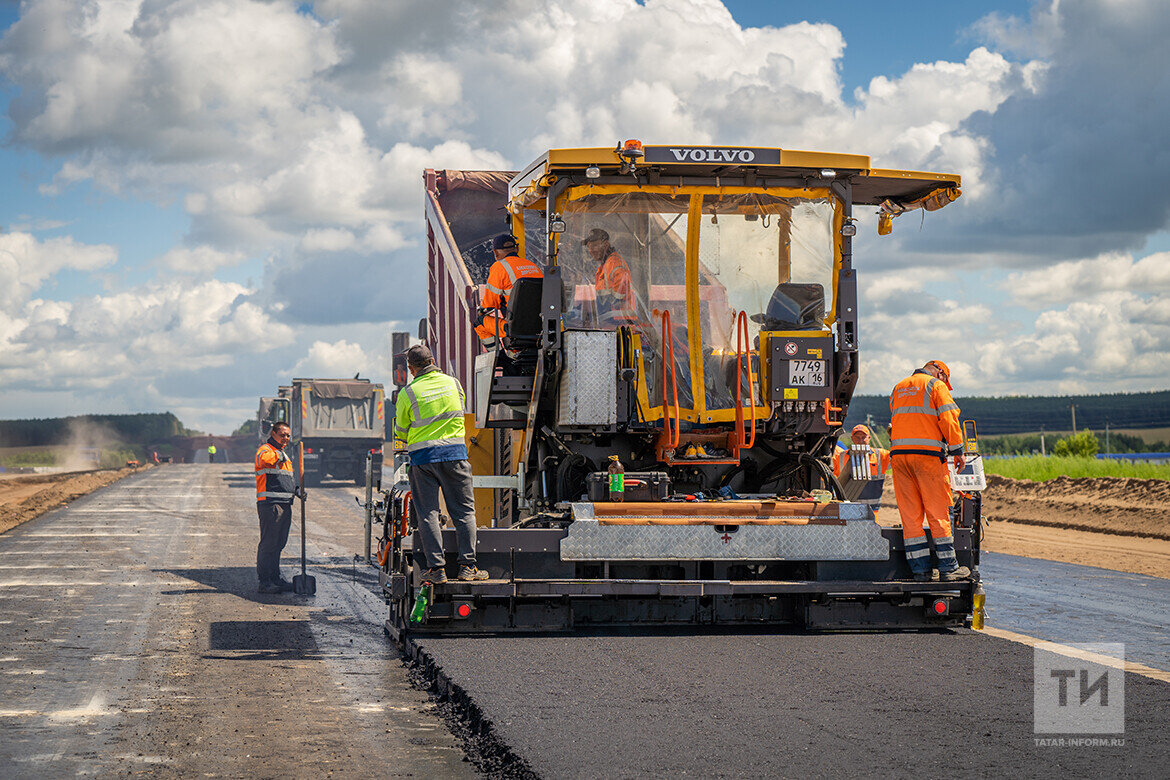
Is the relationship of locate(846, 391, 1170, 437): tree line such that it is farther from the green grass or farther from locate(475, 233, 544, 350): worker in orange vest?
locate(475, 233, 544, 350): worker in orange vest

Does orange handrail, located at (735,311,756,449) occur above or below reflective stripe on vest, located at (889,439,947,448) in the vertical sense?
above

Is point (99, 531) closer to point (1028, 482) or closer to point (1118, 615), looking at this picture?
point (1118, 615)

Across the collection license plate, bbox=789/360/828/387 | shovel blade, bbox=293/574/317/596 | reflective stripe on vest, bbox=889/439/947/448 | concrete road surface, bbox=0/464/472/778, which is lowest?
concrete road surface, bbox=0/464/472/778

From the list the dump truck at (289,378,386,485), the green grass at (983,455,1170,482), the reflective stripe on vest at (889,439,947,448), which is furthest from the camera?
the dump truck at (289,378,386,485)

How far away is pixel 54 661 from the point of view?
7.50 metres

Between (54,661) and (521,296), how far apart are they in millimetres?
3587

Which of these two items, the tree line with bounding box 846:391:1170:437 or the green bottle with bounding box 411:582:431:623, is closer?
the green bottle with bounding box 411:582:431:623

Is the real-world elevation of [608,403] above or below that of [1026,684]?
above

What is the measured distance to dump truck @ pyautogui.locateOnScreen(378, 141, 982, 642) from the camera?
7391mm

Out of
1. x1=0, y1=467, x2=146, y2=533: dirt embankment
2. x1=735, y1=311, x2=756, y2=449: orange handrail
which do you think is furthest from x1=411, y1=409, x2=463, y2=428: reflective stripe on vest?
x1=0, y1=467, x2=146, y2=533: dirt embankment

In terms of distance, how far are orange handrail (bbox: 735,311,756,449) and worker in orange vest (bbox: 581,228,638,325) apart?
681mm

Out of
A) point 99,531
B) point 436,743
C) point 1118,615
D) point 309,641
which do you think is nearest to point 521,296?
point 309,641

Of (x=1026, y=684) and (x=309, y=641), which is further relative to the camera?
(x=309, y=641)

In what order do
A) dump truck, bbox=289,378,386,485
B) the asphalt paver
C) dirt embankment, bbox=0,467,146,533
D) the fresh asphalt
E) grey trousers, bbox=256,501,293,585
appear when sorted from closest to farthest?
1. the asphalt paver
2. the fresh asphalt
3. grey trousers, bbox=256,501,293,585
4. dirt embankment, bbox=0,467,146,533
5. dump truck, bbox=289,378,386,485
